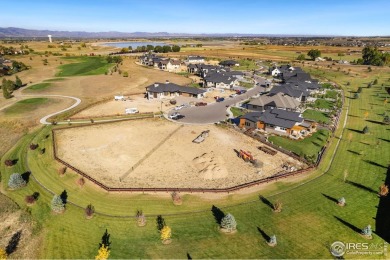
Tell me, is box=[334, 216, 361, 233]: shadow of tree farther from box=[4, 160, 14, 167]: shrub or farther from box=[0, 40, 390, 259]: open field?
box=[4, 160, 14, 167]: shrub

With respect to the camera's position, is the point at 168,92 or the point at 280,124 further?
the point at 168,92

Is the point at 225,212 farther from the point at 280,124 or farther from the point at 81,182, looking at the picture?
the point at 280,124

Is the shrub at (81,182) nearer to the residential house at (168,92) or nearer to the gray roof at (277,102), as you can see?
the gray roof at (277,102)

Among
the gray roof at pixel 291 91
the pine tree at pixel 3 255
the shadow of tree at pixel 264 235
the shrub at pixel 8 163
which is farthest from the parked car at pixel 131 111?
the shadow of tree at pixel 264 235

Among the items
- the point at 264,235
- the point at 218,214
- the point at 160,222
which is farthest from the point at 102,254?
the point at 264,235

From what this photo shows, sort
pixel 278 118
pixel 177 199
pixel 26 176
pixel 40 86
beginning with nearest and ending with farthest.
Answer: pixel 177 199 < pixel 26 176 < pixel 278 118 < pixel 40 86

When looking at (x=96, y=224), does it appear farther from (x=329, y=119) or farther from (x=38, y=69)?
(x=38, y=69)

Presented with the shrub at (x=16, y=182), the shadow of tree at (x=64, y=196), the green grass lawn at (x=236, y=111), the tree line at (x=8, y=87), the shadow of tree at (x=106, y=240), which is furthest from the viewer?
the tree line at (x=8, y=87)
